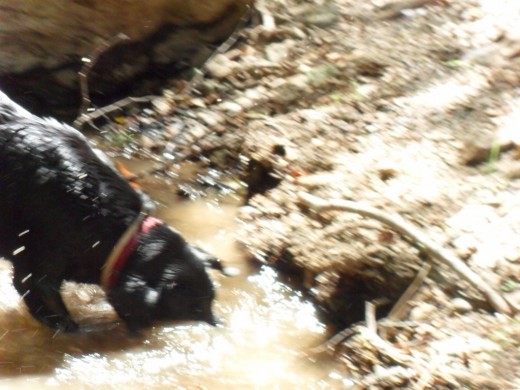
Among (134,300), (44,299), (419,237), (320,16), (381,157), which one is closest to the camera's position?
(134,300)

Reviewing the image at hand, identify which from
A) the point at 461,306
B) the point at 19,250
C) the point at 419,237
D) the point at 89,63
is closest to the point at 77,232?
the point at 19,250

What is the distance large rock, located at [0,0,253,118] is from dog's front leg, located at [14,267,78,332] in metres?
2.18

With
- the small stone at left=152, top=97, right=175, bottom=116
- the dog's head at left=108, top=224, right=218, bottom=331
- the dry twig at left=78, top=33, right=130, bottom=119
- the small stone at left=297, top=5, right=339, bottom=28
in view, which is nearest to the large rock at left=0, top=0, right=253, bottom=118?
the dry twig at left=78, top=33, right=130, bottom=119

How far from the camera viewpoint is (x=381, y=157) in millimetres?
4953

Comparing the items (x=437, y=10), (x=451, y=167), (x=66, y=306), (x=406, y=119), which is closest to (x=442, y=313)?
(x=451, y=167)

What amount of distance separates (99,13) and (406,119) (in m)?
2.47

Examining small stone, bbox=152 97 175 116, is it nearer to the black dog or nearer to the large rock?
the large rock

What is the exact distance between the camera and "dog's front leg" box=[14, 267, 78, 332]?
3949 mm

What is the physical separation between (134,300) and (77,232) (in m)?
0.46

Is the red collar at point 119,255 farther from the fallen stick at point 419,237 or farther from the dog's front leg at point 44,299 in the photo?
the fallen stick at point 419,237

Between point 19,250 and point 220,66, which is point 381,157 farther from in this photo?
point 19,250

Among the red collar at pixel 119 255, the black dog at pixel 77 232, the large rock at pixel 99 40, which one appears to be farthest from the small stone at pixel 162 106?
the red collar at pixel 119 255

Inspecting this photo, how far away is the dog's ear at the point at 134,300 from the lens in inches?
152

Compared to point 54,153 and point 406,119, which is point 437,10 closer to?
point 406,119
